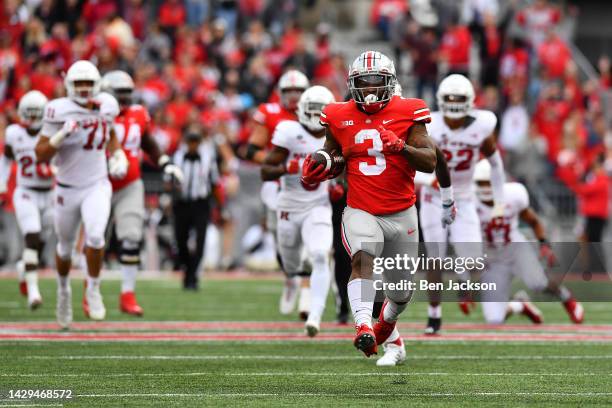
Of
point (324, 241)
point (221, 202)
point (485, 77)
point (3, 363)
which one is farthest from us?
point (485, 77)

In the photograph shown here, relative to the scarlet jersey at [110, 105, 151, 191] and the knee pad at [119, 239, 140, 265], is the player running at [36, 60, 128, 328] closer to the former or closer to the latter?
the scarlet jersey at [110, 105, 151, 191]

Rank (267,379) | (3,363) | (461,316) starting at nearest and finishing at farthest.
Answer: (267,379), (3,363), (461,316)

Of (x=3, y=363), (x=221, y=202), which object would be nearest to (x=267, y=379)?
(x=3, y=363)

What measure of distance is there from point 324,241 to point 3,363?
3.14 meters

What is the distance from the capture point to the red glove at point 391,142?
8.00 m

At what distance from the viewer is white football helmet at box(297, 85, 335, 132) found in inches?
444

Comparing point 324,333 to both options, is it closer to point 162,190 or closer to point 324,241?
point 324,241

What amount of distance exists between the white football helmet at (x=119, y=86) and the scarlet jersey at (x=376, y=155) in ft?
14.8

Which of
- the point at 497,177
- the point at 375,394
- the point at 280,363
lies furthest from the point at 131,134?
the point at 375,394

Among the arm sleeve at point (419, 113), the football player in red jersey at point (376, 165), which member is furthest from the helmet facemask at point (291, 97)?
the arm sleeve at point (419, 113)

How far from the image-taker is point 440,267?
11.3 m

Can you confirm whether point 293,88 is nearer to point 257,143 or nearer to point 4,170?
point 257,143

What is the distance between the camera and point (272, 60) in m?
21.7

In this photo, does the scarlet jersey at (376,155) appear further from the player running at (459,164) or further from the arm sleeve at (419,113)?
the player running at (459,164)
